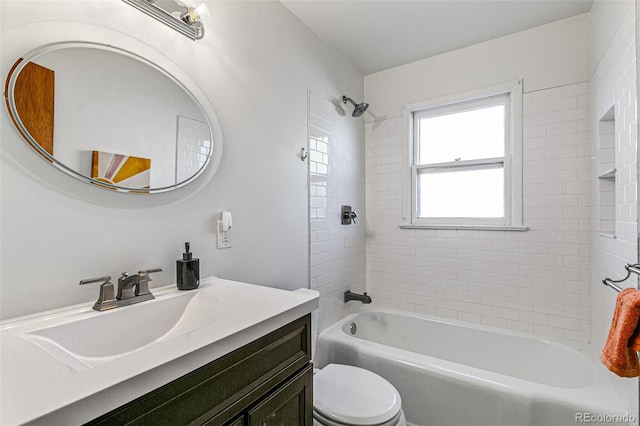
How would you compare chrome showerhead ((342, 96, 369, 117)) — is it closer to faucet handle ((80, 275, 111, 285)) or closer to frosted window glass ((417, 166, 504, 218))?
frosted window glass ((417, 166, 504, 218))

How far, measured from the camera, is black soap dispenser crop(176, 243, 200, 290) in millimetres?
1180

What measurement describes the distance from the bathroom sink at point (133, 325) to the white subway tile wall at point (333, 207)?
3.42ft

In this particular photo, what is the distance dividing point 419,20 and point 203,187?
182cm

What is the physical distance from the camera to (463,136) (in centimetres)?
250

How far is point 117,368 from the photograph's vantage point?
1.88ft

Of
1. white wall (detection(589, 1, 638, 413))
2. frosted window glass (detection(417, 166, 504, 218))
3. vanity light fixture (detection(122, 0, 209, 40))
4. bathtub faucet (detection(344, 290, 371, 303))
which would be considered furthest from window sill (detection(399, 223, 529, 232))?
vanity light fixture (detection(122, 0, 209, 40))

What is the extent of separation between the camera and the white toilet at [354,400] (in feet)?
4.32

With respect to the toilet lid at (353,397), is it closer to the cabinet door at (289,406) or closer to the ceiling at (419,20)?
the cabinet door at (289,406)

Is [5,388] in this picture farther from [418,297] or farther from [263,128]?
[418,297]


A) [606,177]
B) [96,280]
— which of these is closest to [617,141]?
[606,177]

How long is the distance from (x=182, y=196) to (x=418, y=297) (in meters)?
2.09

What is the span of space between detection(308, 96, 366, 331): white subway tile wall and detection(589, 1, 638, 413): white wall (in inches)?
62.4

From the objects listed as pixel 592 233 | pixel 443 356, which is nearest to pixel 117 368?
pixel 443 356

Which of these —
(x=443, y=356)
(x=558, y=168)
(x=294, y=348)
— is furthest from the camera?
(x=443, y=356)
